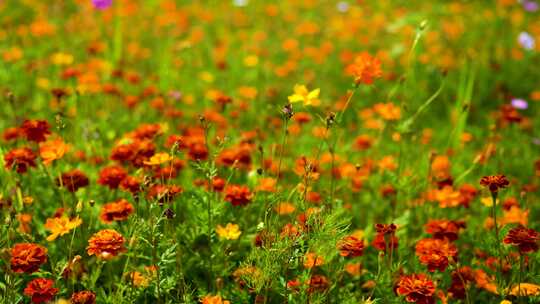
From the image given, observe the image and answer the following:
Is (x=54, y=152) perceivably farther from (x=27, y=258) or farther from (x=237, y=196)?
(x=237, y=196)

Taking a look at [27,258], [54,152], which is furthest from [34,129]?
[27,258]

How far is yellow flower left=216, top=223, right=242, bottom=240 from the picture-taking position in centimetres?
194

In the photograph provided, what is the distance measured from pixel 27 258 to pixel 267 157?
58.1 inches

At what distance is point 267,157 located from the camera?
290 cm

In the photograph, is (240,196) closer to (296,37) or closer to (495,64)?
(495,64)

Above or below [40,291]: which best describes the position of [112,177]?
above

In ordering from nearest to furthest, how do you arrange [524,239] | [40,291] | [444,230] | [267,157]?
[40,291]
[524,239]
[444,230]
[267,157]

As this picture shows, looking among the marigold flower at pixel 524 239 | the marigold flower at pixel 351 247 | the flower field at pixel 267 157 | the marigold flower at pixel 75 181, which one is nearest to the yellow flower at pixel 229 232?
the flower field at pixel 267 157

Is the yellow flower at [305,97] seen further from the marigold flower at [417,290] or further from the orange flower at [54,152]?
the orange flower at [54,152]

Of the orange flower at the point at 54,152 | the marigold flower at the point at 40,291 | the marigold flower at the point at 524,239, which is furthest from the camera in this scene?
the orange flower at the point at 54,152

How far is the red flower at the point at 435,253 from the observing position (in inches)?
67.6

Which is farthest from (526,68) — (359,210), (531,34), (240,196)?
(240,196)

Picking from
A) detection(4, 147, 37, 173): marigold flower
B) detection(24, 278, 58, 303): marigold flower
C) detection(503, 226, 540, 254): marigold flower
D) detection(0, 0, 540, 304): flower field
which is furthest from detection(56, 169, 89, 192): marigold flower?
detection(503, 226, 540, 254): marigold flower

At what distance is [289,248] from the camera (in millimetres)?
1637
